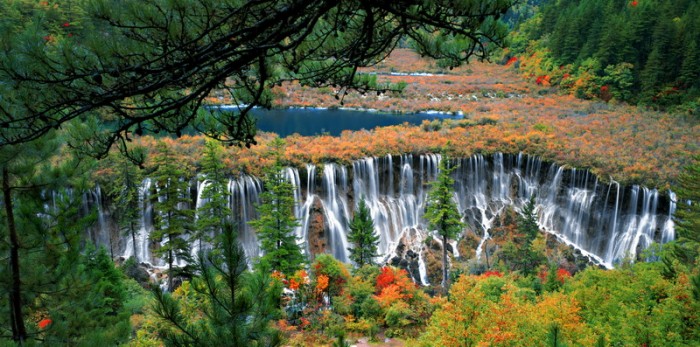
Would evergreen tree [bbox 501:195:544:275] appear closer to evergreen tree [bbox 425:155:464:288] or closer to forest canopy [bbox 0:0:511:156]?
evergreen tree [bbox 425:155:464:288]

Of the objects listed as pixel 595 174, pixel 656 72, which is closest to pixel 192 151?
pixel 595 174

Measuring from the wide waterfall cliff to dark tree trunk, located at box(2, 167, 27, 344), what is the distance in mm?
14899

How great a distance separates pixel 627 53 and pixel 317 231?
34776mm

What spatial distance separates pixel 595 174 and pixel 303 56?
23557 mm

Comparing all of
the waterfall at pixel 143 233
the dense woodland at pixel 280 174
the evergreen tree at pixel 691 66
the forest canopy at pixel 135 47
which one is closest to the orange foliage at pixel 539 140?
the dense woodland at pixel 280 174

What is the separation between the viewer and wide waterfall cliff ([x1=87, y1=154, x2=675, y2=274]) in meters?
22.0

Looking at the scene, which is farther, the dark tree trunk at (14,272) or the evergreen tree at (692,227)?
the evergreen tree at (692,227)

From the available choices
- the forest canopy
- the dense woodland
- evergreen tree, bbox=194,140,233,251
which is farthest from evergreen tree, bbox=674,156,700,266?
evergreen tree, bbox=194,140,233,251

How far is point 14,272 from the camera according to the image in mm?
6246

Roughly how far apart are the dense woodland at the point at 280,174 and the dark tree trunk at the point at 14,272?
0.03 meters

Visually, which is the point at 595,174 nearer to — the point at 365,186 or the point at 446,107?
the point at 365,186

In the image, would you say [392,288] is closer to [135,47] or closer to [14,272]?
[14,272]

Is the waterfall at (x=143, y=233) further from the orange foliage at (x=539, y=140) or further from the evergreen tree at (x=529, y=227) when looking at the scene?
the evergreen tree at (x=529, y=227)

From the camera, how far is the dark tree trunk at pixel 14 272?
609 cm
